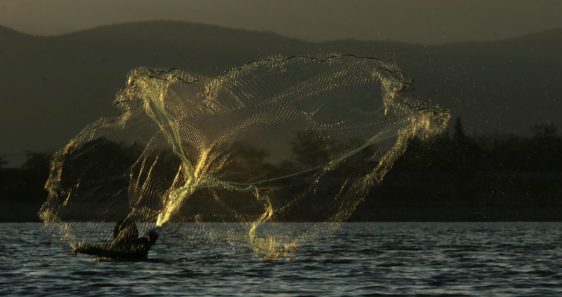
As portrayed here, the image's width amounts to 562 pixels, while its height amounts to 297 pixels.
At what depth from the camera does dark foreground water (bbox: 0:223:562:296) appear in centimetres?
6109

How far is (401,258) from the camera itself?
87.2 meters

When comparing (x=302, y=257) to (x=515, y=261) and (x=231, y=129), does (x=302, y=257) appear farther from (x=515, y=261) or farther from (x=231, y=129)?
(x=231, y=129)

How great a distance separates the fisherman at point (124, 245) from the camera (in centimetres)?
7738

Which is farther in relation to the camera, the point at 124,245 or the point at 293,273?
the point at 124,245

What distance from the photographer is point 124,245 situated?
3066 inches

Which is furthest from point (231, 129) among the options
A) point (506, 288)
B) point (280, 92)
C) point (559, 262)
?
point (559, 262)

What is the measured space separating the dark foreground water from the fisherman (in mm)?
880

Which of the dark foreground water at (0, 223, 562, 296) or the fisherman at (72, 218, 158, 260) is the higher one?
the fisherman at (72, 218, 158, 260)

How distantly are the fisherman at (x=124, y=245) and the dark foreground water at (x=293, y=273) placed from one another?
880mm

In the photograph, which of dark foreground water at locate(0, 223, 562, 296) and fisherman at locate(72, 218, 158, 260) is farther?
fisherman at locate(72, 218, 158, 260)

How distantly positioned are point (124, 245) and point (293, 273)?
1239cm

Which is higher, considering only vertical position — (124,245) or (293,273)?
(124,245)

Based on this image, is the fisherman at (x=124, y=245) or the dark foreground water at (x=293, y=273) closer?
the dark foreground water at (x=293, y=273)

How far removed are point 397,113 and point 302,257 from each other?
72.2ft
